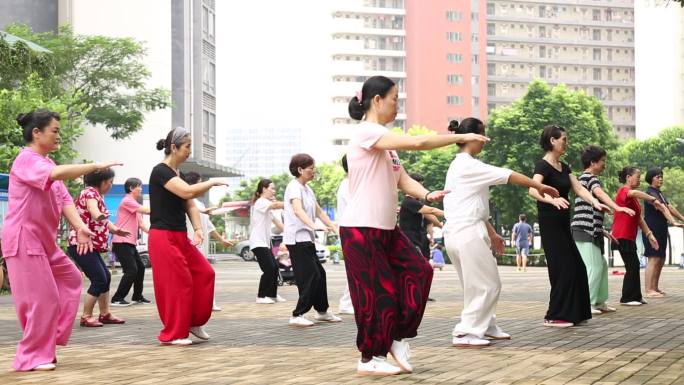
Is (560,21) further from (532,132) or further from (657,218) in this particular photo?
(657,218)

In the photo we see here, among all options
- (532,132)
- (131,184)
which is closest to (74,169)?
(131,184)

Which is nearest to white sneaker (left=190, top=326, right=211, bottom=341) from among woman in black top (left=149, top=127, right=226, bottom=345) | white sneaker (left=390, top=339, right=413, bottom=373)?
woman in black top (left=149, top=127, right=226, bottom=345)

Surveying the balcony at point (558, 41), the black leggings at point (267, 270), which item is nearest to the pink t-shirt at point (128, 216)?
the black leggings at point (267, 270)

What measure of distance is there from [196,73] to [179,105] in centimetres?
385

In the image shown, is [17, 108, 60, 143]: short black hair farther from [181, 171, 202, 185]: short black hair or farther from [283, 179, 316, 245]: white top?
[181, 171, 202, 185]: short black hair

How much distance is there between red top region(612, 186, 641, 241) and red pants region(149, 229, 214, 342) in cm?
704

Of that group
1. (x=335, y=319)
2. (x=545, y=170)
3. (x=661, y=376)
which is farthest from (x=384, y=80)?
(x=335, y=319)

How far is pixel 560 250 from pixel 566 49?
451ft

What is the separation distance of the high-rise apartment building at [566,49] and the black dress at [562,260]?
131 m

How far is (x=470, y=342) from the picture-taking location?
9586mm

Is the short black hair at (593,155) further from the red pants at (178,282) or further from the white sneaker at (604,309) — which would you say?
the red pants at (178,282)

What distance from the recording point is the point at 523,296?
736 inches

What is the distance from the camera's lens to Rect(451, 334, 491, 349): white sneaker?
9562 millimetres

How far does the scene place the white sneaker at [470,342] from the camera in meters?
9.56
